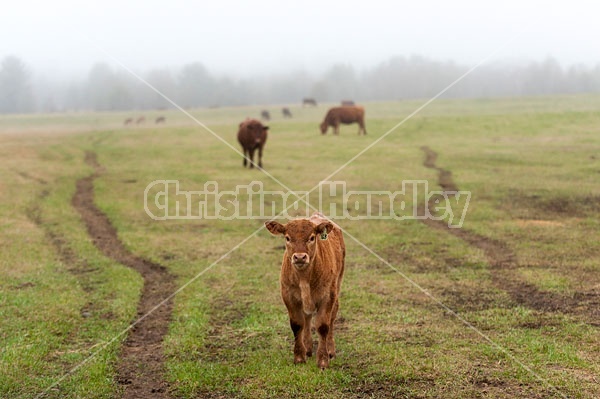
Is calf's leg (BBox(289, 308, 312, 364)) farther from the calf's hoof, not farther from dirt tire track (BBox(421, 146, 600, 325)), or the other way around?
dirt tire track (BBox(421, 146, 600, 325))

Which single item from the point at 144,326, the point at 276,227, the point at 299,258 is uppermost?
the point at 276,227

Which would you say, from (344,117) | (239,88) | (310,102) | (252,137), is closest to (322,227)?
(252,137)

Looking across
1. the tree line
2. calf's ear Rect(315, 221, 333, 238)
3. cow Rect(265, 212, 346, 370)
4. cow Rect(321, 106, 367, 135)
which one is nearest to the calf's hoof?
cow Rect(265, 212, 346, 370)

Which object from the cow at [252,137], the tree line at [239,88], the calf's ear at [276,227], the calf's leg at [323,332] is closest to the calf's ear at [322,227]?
the calf's ear at [276,227]

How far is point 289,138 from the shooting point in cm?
4350

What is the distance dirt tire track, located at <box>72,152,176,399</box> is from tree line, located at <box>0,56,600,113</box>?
138274 millimetres

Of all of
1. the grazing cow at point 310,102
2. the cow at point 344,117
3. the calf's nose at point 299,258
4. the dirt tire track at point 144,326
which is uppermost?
the grazing cow at point 310,102

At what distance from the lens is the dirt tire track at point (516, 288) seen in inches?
428

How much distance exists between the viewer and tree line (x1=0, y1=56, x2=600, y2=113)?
148750mm

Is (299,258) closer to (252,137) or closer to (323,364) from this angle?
(323,364)

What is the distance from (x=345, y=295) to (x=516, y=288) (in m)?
3.42

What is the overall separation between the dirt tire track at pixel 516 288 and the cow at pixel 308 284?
15.1 feet

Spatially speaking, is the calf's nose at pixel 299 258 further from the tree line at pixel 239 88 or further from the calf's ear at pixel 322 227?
the tree line at pixel 239 88

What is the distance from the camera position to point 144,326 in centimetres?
1051
